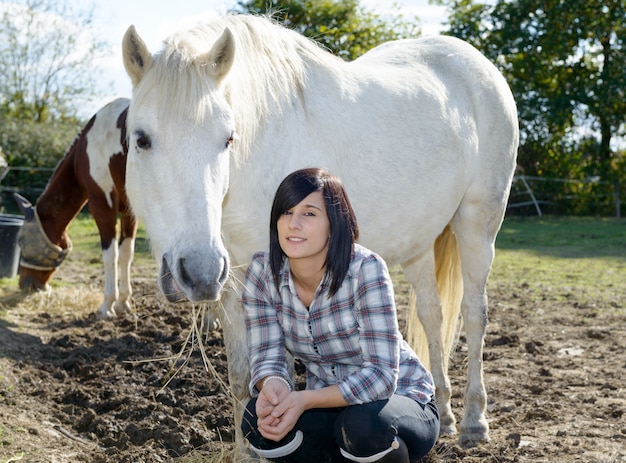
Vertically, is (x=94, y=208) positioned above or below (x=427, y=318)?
above

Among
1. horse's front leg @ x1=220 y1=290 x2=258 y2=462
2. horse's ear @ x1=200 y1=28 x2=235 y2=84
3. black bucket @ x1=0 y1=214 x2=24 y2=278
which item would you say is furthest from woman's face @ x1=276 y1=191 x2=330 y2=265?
black bucket @ x1=0 y1=214 x2=24 y2=278

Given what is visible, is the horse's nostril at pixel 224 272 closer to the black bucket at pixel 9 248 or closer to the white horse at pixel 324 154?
the white horse at pixel 324 154

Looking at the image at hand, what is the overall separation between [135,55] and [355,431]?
1.49 metres

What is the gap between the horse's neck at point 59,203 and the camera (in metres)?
6.35

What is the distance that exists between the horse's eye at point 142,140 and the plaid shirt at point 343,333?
0.56 meters

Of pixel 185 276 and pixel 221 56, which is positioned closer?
pixel 185 276

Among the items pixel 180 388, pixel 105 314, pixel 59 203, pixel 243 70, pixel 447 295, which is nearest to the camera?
pixel 243 70

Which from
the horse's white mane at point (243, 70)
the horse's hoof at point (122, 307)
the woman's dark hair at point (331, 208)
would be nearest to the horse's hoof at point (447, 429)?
the woman's dark hair at point (331, 208)

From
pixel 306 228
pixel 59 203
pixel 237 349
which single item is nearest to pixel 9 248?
pixel 59 203

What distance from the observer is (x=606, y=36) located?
17.1 metres

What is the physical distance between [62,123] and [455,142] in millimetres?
16783

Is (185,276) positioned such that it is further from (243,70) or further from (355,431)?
(243,70)

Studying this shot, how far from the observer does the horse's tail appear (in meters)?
4.18

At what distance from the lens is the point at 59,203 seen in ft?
20.9
